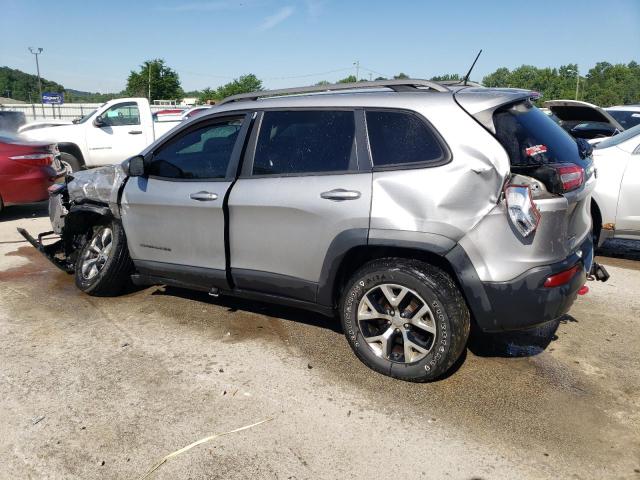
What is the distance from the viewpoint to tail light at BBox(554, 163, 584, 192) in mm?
3059

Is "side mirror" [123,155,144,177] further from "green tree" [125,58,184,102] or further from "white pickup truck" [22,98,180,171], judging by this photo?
"green tree" [125,58,184,102]

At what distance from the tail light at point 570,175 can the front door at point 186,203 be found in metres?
2.16

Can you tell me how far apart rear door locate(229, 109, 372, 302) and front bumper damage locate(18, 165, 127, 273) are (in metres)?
1.42

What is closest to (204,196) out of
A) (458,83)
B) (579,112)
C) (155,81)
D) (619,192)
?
(458,83)

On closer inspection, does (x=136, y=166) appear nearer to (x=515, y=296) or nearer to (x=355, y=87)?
(x=355, y=87)

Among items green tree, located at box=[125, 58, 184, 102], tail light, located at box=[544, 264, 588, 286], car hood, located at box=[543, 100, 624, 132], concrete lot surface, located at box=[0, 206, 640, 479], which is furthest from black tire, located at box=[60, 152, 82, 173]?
green tree, located at box=[125, 58, 184, 102]

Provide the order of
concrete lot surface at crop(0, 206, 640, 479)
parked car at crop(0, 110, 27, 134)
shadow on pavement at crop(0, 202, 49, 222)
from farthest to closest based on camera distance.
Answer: parked car at crop(0, 110, 27, 134), shadow on pavement at crop(0, 202, 49, 222), concrete lot surface at crop(0, 206, 640, 479)

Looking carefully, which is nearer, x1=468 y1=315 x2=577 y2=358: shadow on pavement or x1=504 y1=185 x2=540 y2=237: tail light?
x1=504 y1=185 x2=540 y2=237: tail light

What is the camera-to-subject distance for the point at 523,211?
286 centimetres

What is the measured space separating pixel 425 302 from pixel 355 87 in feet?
5.26

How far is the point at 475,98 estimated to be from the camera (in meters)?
3.15

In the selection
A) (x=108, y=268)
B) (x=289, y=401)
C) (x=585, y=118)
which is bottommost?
(x=289, y=401)

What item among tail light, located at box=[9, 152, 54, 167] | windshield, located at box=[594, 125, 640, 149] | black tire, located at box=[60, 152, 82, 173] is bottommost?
black tire, located at box=[60, 152, 82, 173]

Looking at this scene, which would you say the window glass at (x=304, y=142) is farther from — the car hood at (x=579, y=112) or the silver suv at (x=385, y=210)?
the car hood at (x=579, y=112)
